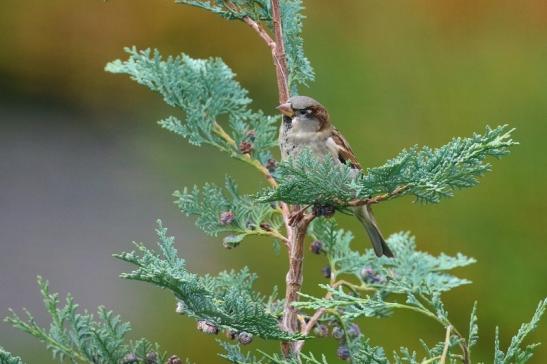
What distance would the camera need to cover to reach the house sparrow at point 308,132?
54.4 inches

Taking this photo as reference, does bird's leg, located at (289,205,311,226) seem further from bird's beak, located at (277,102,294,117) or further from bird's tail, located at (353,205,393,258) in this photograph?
bird's tail, located at (353,205,393,258)

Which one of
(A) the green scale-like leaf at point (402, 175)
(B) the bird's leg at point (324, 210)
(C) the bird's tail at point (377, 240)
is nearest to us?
(A) the green scale-like leaf at point (402, 175)

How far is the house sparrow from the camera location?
138cm

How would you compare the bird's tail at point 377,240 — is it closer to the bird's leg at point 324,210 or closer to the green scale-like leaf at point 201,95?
the green scale-like leaf at point 201,95

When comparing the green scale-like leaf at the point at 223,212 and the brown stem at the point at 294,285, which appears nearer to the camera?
the brown stem at the point at 294,285

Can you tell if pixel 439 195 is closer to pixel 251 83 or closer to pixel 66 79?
pixel 251 83

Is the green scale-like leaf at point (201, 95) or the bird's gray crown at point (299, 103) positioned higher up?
the green scale-like leaf at point (201, 95)

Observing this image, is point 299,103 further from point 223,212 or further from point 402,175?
point 402,175

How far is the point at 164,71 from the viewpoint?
1473 millimetres

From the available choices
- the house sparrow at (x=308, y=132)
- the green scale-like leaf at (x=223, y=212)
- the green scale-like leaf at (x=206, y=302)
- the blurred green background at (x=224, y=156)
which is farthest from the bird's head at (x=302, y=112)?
the blurred green background at (x=224, y=156)

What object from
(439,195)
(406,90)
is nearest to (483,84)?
(406,90)

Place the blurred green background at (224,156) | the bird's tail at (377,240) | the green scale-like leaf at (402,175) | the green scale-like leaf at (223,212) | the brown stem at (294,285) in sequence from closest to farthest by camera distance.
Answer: the green scale-like leaf at (402,175) → the brown stem at (294,285) → the green scale-like leaf at (223,212) → the bird's tail at (377,240) → the blurred green background at (224,156)

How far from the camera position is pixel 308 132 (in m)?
1.42

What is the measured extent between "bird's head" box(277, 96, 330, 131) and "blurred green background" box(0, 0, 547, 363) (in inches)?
47.3
